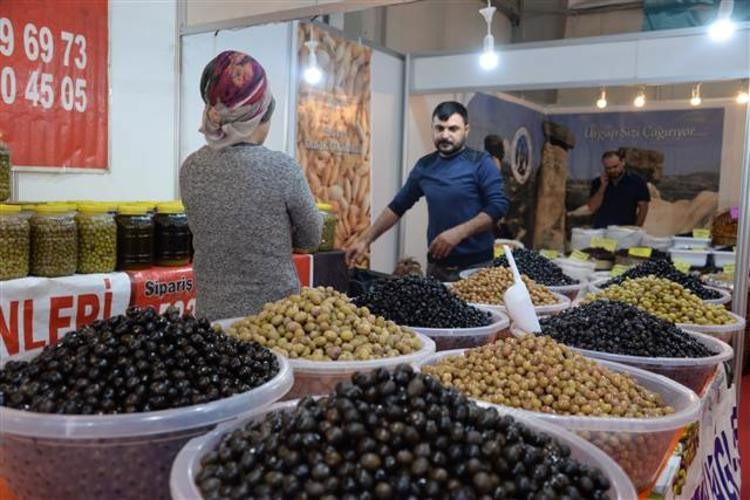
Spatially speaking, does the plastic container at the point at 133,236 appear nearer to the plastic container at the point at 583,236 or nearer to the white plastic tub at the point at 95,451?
the white plastic tub at the point at 95,451

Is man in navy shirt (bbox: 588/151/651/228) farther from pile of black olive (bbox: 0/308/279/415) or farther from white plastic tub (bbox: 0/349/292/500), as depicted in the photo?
white plastic tub (bbox: 0/349/292/500)

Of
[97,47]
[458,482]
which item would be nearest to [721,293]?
[458,482]

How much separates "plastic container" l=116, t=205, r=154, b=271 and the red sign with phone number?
23.0 inches

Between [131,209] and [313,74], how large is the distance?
1.67 metres

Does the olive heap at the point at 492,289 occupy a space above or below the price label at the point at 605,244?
below

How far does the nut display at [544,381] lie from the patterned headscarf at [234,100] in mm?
863

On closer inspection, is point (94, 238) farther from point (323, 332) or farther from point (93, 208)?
point (323, 332)

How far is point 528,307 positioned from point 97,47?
2507mm

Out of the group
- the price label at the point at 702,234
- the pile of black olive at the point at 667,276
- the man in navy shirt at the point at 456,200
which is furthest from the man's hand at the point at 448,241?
the price label at the point at 702,234

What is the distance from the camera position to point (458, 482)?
0.85m

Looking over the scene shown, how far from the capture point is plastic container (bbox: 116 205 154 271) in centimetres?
278

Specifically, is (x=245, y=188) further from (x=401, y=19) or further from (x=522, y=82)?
(x=401, y=19)

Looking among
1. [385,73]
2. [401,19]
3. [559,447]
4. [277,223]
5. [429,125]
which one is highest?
[401,19]

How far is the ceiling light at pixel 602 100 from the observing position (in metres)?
5.16
